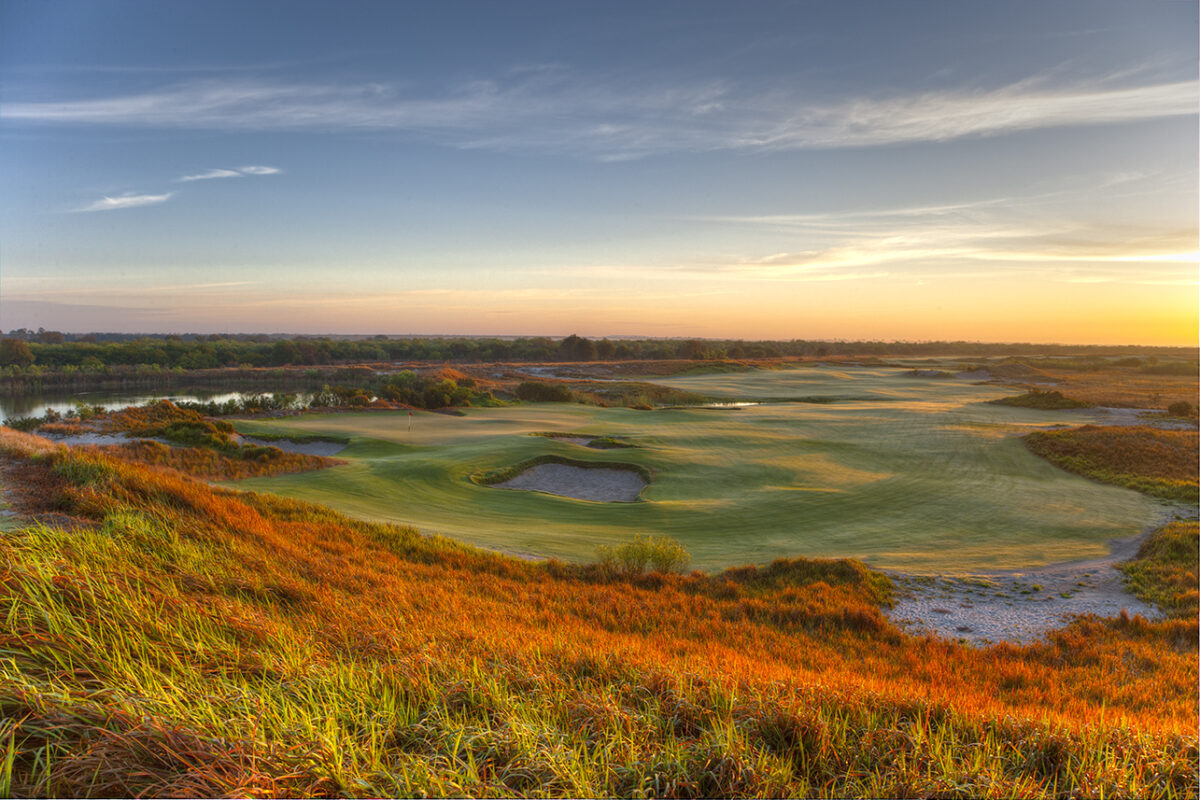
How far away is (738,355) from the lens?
149250mm

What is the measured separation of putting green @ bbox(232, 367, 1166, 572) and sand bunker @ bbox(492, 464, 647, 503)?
1046 mm

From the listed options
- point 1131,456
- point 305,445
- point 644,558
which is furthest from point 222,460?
point 1131,456

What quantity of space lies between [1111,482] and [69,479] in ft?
118

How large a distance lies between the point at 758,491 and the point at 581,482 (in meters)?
7.81

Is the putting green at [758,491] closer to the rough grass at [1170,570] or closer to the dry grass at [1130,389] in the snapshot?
the rough grass at [1170,570]

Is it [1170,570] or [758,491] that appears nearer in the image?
[1170,570]

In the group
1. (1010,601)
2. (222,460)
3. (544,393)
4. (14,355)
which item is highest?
(14,355)

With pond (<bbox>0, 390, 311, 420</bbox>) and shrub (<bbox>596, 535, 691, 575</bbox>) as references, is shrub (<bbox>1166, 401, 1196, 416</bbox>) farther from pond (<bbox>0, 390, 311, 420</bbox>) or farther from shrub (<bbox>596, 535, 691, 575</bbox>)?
pond (<bbox>0, 390, 311, 420</bbox>)

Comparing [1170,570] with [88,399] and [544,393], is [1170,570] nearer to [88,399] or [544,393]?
[544,393]

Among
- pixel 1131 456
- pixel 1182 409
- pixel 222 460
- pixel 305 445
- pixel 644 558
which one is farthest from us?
pixel 1182 409

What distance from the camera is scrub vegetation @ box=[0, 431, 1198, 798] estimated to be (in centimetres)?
296

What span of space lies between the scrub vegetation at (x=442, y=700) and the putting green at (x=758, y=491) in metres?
7.62

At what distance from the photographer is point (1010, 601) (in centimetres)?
1193

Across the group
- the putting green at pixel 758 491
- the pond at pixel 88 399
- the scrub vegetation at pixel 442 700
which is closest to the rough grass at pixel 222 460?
the putting green at pixel 758 491
